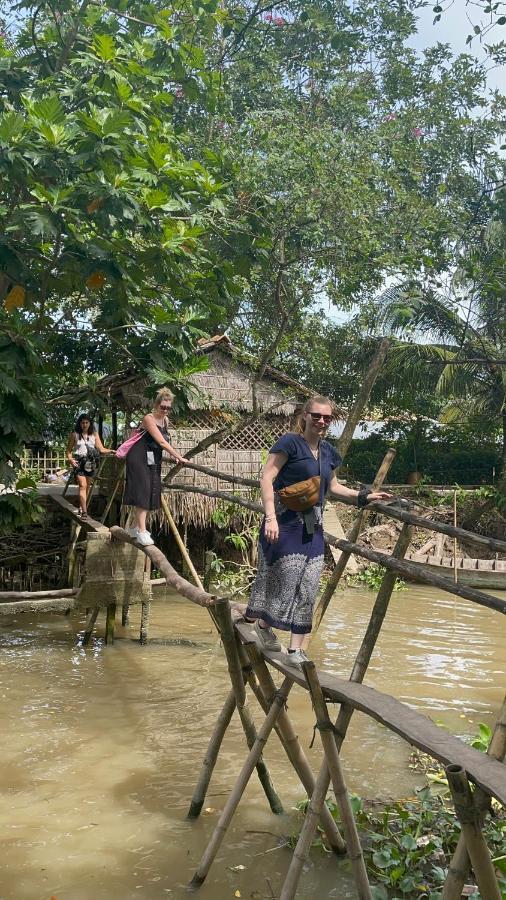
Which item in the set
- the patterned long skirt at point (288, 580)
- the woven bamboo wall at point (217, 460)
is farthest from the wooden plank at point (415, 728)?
the woven bamboo wall at point (217, 460)

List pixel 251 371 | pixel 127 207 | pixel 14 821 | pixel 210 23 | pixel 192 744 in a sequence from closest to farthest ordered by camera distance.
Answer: pixel 14 821
pixel 127 207
pixel 192 744
pixel 210 23
pixel 251 371

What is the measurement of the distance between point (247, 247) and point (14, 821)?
177 inches

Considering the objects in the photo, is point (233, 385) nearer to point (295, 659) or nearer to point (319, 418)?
point (319, 418)

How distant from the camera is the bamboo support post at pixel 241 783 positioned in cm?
346

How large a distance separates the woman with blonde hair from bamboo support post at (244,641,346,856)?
3.25m

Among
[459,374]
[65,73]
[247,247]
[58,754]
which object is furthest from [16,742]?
[459,374]

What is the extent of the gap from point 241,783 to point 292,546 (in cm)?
114

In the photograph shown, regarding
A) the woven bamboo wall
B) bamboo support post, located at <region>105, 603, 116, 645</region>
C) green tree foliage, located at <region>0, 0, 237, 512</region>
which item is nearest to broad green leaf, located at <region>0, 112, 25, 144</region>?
green tree foliage, located at <region>0, 0, 237, 512</region>

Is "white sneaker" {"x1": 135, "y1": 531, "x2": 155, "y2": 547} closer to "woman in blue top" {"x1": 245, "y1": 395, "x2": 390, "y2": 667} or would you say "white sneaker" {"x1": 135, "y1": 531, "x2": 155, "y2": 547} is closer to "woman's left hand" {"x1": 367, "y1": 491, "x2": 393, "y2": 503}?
"woman in blue top" {"x1": 245, "y1": 395, "x2": 390, "y2": 667}

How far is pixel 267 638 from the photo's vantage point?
3967 mm

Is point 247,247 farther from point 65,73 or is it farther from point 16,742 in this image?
point 16,742

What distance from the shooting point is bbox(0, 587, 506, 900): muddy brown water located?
3801 mm

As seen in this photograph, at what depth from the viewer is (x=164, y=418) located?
712cm

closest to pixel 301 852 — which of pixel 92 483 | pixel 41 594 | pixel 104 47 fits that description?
pixel 104 47
